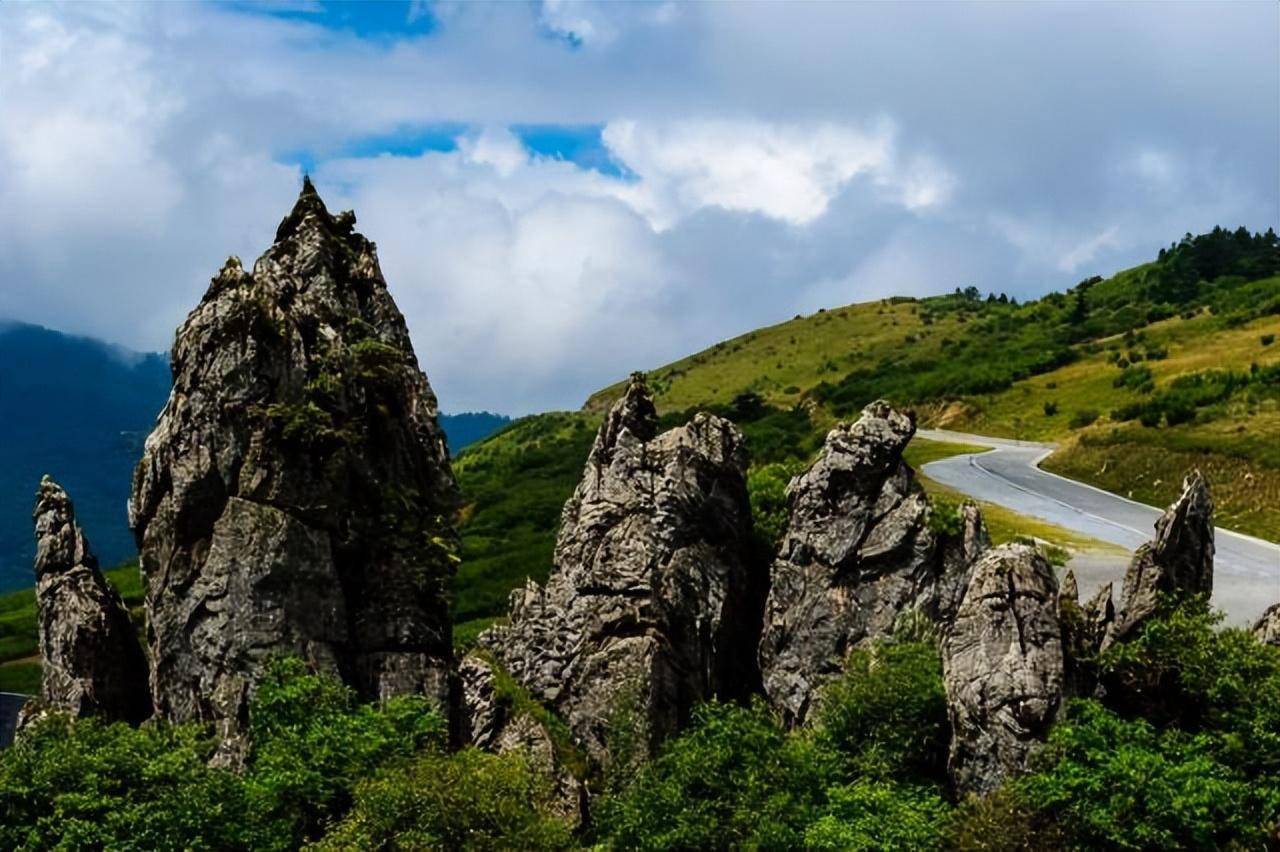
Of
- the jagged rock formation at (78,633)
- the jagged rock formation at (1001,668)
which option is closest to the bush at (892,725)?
the jagged rock formation at (1001,668)

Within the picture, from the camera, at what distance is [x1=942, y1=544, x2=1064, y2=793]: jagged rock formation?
40875 millimetres

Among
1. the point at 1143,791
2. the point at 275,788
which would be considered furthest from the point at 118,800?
the point at 1143,791

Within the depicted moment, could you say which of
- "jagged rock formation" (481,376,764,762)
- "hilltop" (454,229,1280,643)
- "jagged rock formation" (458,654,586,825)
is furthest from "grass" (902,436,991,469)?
"jagged rock formation" (458,654,586,825)

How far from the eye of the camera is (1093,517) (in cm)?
9088

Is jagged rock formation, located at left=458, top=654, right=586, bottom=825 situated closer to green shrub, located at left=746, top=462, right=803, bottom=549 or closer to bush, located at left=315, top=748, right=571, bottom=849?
bush, located at left=315, top=748, right=571, bottom=849

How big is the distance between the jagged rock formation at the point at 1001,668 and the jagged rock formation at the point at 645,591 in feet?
40.1

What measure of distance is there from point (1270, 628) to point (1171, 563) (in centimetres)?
411

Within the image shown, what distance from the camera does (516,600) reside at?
188 feet

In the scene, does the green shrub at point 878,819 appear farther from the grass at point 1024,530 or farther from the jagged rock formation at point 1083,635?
the grass at point 1024,530

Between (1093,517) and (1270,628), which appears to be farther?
(1093,517)

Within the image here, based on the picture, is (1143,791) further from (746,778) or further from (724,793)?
(724,793)

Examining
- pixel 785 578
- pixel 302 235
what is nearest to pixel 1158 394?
pixel 785 578

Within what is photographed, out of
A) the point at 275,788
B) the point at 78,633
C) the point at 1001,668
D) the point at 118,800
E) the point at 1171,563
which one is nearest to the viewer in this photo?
the point at 118,800

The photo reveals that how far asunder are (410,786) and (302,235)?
1162 inches
